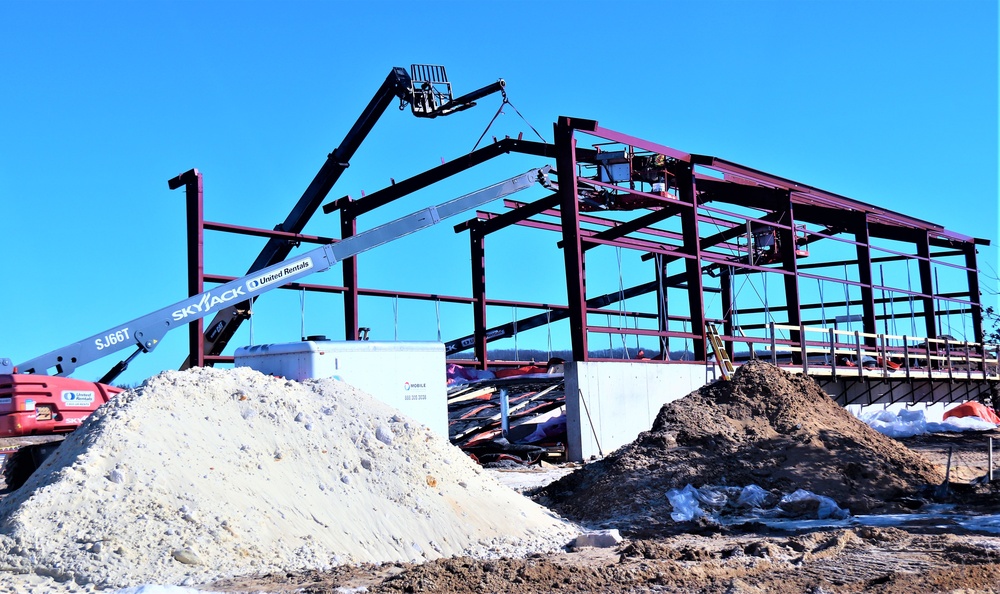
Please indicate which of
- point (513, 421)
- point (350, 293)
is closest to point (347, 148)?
point (350, 293)

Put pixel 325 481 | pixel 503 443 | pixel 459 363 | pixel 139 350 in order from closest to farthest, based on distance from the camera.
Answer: pixel 325 481 < pixel 139 350 < pixel 503 443 < pixel 459 363

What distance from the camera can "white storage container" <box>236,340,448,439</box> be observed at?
13383mm

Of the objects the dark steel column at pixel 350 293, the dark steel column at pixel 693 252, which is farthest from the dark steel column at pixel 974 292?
the dark steel column at pixel 350 293

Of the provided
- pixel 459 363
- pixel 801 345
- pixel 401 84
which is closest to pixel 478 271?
pixel 459 363

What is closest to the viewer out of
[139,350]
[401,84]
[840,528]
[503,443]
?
[840,528]

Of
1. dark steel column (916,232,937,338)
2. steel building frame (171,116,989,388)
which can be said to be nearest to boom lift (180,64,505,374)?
steel building frame (171,116,989,388)

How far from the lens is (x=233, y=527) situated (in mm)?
8375

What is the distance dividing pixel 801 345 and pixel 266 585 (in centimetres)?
1789

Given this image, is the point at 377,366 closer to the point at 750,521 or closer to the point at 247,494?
the point at 247,494

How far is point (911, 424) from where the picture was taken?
23234 mm

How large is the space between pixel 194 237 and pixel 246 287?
2.88 m

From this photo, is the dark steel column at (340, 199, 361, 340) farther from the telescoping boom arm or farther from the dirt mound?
the dirt mound

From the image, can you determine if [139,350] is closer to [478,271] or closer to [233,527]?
[233,527]

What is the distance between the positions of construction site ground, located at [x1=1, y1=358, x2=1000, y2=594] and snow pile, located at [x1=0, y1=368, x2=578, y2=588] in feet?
1.71
